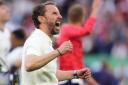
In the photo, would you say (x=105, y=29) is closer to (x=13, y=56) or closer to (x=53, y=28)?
(x=13, y=56)

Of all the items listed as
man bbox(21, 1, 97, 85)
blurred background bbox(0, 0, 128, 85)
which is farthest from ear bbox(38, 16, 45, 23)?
blurred background bbox(0, 0, 128, 85)

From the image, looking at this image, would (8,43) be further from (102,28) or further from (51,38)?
(102,28)

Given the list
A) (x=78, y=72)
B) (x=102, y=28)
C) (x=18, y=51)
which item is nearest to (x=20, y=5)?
(x=102, y=28)

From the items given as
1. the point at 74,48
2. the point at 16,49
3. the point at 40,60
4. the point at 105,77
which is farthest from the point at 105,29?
the point at 40,60

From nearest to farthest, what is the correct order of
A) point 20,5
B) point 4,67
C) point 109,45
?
point 4,67, point 109,45, point 20,5

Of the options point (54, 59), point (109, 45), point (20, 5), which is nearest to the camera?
point (54, 59)

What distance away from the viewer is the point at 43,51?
26.4 ft

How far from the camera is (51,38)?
8289 millimetres

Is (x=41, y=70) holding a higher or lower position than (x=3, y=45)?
lower

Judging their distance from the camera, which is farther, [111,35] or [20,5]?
[20,5]

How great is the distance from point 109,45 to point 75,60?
10.4 meters

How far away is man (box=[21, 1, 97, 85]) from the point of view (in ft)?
25.6

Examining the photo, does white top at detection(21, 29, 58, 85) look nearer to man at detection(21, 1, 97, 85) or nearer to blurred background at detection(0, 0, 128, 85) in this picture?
man at detection(21, 1, 97, 85)

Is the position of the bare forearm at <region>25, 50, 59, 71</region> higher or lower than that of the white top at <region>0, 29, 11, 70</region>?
lower
